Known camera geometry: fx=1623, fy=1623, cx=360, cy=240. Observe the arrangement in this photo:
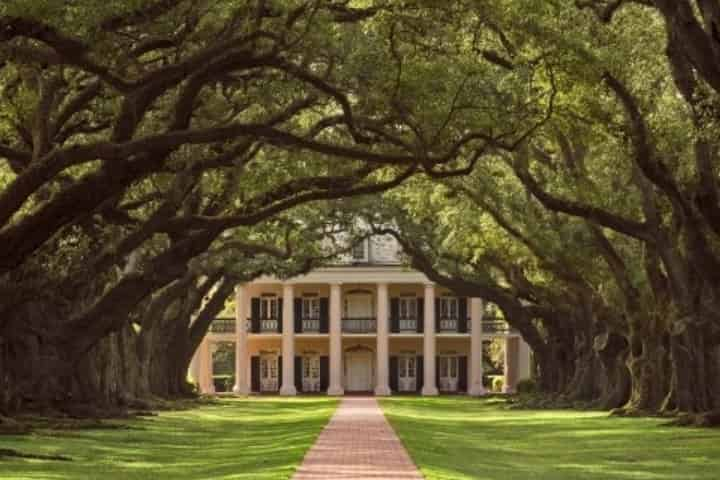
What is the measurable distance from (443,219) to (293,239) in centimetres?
459

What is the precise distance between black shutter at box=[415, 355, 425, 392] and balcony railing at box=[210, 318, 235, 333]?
11.5m

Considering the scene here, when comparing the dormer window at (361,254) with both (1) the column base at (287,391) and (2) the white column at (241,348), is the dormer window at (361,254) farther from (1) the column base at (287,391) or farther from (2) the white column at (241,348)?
(1) the column base at (287,391)

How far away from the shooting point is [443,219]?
4750 centimetres

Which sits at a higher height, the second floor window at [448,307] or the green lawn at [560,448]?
the second floor window at [448,307]

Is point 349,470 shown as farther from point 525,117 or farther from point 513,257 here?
point 513,257

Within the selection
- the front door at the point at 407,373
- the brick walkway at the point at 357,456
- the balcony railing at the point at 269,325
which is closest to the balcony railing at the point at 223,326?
the balcony railing at the point at 269,325

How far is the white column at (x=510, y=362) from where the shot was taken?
9088 centimetres

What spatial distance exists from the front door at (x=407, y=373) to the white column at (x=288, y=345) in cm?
617

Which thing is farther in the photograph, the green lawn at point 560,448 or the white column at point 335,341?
the white column at point 335,341

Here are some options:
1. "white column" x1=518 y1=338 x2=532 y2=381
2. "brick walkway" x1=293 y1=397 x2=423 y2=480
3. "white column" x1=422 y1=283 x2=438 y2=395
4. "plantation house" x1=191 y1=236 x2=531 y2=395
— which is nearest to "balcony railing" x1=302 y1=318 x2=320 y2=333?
"plantation house" x1=191 y1=236 x2=531 y2=395

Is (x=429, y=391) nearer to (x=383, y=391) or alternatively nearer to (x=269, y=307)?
(x=383, y=391)

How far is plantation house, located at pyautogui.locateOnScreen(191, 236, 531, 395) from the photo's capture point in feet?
295

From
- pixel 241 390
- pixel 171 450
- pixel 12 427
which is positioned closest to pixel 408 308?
pixel 241 390

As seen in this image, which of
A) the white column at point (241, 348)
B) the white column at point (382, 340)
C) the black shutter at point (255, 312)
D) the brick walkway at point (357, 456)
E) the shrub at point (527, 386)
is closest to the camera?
the brick walkway at point (357, 456)
